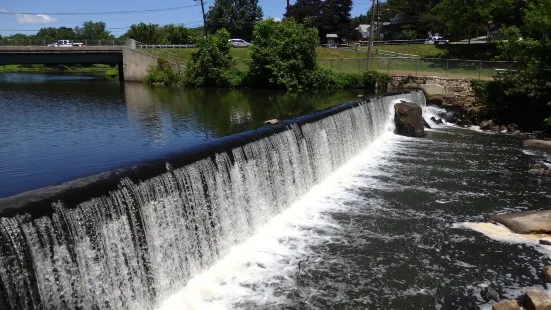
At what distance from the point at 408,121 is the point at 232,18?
71687 millimetres

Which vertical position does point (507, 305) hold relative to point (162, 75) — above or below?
below

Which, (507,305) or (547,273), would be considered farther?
(547,273)

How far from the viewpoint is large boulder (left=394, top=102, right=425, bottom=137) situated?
26688mm

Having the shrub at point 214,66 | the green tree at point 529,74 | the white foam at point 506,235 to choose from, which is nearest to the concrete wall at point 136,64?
the shrub at point 214,66

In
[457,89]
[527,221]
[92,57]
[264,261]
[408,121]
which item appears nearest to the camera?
[264,261]

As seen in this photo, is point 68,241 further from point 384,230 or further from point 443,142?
point 443,142

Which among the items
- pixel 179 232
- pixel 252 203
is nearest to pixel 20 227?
pixel 179 232

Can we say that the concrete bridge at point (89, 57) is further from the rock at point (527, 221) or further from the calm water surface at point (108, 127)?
the rock at point (527, 221)

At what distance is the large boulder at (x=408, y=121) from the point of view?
26.7 m

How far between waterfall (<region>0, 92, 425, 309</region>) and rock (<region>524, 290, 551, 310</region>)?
6722 millimetres

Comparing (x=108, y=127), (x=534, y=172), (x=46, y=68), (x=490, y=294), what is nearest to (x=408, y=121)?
(x=534, y=172)

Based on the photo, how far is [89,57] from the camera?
52781 millimetres

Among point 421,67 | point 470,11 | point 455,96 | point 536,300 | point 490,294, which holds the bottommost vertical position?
point 490,294

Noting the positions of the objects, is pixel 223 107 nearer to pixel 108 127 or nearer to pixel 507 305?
pixel 108 127
